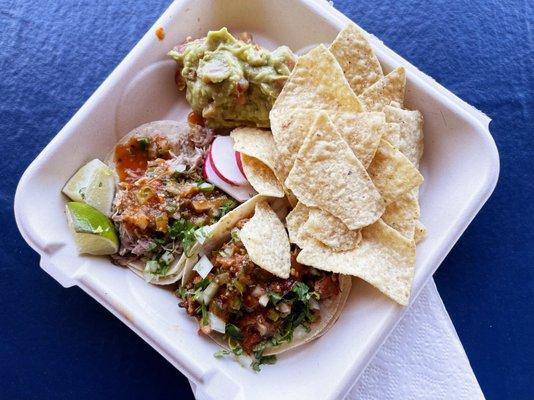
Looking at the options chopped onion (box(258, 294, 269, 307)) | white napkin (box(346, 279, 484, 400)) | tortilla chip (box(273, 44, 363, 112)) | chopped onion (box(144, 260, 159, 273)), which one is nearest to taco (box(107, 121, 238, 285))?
chopped onion (box(144, 260, 159, 273))

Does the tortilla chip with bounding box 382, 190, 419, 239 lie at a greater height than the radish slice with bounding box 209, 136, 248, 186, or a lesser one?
greater

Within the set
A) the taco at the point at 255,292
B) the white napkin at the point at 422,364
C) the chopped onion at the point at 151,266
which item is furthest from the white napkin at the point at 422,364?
the chopped onion at the point at 151,266

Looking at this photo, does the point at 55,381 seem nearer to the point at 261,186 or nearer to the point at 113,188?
the point at 113,188

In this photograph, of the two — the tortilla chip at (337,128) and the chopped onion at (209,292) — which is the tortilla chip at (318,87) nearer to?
the tortilla chip at (337,128)

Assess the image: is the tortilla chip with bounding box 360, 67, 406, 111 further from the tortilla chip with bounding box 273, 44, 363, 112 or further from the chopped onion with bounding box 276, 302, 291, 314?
the chopped onion with bounding box 276, 302, 291, 314

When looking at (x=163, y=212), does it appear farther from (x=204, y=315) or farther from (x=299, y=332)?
(x=299, y=332)

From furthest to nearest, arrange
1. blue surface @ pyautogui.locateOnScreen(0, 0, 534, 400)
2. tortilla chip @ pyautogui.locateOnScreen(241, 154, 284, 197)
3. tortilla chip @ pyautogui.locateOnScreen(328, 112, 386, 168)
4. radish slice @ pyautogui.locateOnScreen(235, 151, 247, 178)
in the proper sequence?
1. blue surface @ pyautogui.locateOnScreen(0, 0, 534, 400)
2. radish slice @ pyautogui.locateOnScreen(235, 151, 247, 178)
3. tortilla chip @ pyautogui.locateOnScreen(241, 154, 284, 197)
4. tortilla chip @ pyautogui.locateOnScreen(328, 112, 386, 168)
